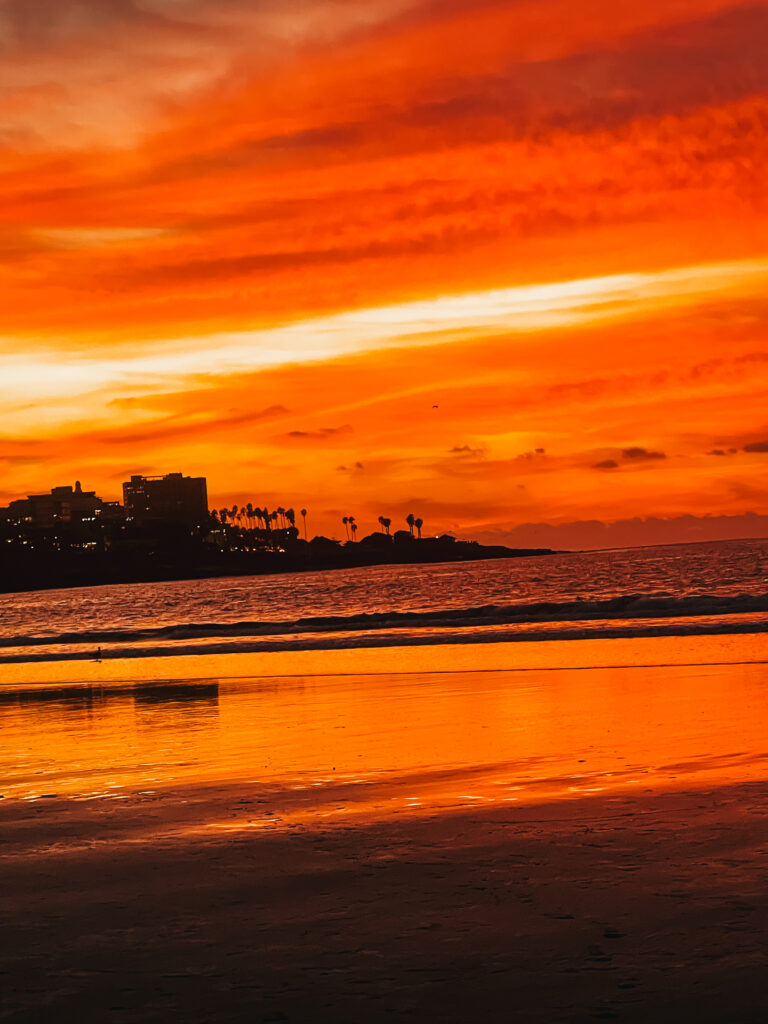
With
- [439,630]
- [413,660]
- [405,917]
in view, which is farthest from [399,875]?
[439,630]

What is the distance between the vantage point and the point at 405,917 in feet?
23.1

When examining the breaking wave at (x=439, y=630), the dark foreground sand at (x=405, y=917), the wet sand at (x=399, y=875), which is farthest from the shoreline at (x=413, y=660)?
the dark foreground sand at (x=405, y=917)

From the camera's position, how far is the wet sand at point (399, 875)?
577cm

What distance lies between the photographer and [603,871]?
7.96m

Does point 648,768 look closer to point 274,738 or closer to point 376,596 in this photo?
point 274,738

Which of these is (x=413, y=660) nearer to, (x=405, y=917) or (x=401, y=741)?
(x=401, y=741)

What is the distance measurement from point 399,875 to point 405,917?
42.4 inches

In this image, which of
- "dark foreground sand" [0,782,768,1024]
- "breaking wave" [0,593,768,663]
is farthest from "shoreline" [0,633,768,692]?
"dark foreground sand" [0,782,768,1024]

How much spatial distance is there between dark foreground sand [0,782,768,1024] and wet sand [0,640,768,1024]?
2cm

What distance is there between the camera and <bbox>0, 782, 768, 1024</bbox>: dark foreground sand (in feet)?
18.5

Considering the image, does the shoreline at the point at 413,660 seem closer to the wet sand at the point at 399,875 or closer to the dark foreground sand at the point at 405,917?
the wet sand at the point at 399,875

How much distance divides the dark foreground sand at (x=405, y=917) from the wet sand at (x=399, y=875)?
2 cm

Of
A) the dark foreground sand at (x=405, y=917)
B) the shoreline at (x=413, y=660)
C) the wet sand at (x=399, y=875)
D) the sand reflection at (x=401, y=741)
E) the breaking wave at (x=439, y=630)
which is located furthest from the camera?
the breaking wave at (x=439, y=630)

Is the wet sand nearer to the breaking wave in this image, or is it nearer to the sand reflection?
the sand reflection
